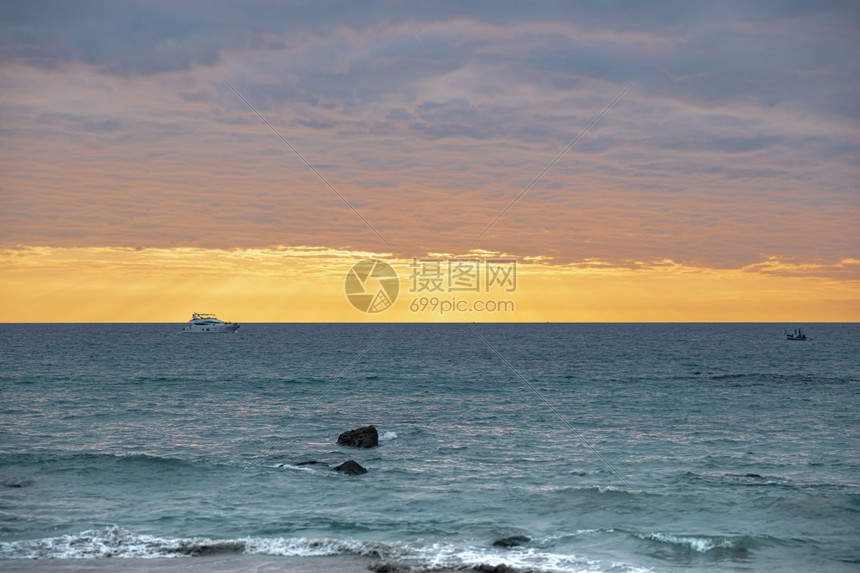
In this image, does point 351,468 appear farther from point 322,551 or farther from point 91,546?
point 91,546

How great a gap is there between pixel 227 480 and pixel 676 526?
1784 cm

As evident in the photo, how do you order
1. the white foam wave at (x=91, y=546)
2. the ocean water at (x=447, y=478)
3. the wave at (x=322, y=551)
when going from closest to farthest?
the wave at (x=322, y=551), the white foam wave at (x=91, y=546), the ocean water at (x=447, y=478)

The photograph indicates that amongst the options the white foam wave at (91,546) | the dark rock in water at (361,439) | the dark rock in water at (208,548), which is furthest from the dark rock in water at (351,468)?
the white foam wave at (91,546)

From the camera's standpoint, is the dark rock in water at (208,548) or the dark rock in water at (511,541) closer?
the dark rock in water at (208,548)

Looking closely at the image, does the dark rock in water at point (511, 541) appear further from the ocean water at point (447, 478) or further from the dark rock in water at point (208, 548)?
the dark rock in water at point (208, 548)

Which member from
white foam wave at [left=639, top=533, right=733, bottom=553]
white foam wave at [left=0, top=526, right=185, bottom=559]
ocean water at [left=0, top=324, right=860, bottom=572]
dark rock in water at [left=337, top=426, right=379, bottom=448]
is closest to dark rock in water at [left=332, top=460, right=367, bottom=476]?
ocean water at [left=0, top=324, right=860, bottom=572]

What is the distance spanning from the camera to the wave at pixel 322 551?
19.4 m

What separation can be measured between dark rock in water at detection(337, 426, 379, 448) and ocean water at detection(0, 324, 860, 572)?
2.04 ft

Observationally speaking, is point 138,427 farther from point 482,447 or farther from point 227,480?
point 482,447

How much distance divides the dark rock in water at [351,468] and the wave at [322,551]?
841 centimetres

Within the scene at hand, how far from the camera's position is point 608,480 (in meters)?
29.1

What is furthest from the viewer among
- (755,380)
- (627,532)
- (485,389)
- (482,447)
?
(755,380)

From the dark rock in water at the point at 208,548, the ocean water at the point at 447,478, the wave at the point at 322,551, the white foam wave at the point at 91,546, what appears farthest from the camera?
the ocean water at the point at 447,478

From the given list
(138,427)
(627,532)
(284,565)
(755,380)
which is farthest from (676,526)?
(755,380)
